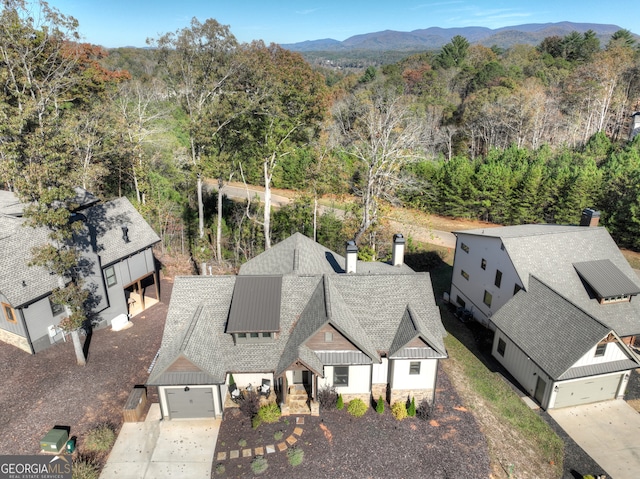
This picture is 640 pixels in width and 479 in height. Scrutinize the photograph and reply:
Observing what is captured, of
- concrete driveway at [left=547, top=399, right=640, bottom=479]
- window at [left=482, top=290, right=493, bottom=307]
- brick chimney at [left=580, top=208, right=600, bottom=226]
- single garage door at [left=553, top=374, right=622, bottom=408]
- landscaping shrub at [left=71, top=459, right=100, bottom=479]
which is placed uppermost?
brick chimney at [left=580, top=208, right=600, bottom=226]

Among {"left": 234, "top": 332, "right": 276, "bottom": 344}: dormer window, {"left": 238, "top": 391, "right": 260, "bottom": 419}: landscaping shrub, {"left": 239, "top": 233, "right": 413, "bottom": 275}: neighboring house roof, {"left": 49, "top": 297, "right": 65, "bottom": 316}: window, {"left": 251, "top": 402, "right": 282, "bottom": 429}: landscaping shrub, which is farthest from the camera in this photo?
{"left": 239, "top": 233, "right": 413, "bottom": 275}: neighboring house roof

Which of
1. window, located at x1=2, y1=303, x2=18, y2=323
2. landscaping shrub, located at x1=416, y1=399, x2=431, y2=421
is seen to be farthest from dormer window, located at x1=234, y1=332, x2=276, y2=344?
window, located at x1=2, y1=303, x2=18, y2=323

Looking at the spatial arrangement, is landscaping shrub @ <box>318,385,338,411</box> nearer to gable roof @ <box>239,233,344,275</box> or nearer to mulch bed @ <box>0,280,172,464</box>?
gable roof @ <box>239,233,344,275</box>

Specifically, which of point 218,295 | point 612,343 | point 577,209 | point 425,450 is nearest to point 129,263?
point 218,295

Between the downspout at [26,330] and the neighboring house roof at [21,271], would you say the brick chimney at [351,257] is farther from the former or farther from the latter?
the downspout at [26,330]

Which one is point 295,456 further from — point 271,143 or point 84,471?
point 271,143

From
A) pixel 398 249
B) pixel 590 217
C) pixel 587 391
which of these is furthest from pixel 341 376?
pixel 590 217
